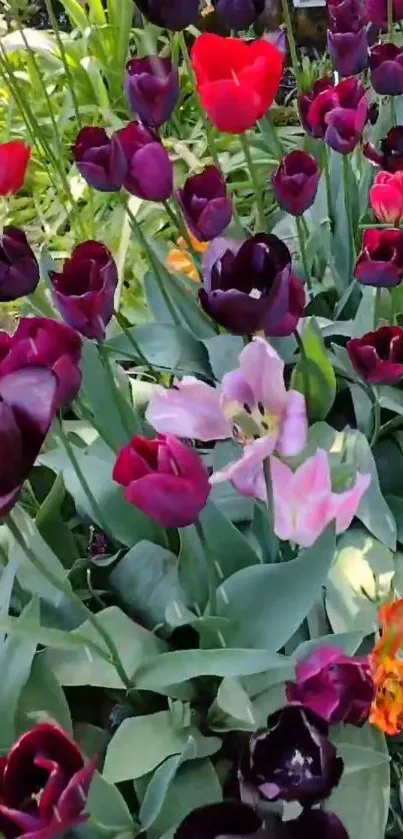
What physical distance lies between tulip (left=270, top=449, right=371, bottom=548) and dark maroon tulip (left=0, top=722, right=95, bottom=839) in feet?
0.70

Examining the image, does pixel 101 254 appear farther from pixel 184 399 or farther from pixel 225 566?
pixel 225 566

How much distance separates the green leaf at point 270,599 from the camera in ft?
2.05

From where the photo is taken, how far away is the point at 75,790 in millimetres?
439

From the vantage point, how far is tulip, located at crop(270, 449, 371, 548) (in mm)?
603

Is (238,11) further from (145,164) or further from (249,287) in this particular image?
(249,287)

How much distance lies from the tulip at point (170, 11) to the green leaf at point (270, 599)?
438mm

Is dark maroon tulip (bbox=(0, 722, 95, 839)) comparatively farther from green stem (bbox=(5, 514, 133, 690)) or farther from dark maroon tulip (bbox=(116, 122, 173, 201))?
dark maroon tulip (bbox=(116, 122, 173, 201))

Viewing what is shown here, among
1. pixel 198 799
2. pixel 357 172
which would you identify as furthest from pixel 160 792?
pixel 357 172

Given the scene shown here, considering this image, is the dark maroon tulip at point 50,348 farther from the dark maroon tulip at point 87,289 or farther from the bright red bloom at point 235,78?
the bright red bloom at point 235,78

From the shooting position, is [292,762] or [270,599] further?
[270,599]

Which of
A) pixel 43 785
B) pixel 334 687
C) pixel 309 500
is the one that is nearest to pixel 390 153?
pixel 309 500

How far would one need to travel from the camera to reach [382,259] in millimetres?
723

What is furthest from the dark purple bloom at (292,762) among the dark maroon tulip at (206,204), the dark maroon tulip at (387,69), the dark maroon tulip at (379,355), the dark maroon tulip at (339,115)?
the dark maroon tulip at (387,69)

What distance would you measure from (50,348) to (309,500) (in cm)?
18
